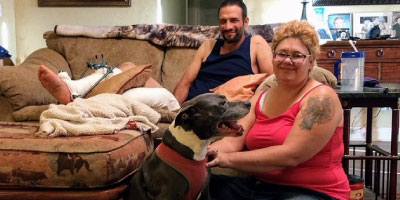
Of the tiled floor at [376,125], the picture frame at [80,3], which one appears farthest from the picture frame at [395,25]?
the picture frame at [80,3]

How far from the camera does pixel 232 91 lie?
2334 millimetres

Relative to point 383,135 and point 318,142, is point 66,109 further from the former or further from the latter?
point 383,135

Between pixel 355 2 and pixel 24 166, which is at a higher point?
pixel 355 2

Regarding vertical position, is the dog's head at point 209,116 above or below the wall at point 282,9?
below

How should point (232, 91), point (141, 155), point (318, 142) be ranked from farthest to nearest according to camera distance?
point (232, 91) < point (141, 155) < point (318, 142)

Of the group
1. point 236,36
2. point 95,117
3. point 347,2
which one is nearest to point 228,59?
point 236,36

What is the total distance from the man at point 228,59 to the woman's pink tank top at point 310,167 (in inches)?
46.6

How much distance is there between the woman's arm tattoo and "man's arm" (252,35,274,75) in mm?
1235

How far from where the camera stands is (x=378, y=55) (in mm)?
3549

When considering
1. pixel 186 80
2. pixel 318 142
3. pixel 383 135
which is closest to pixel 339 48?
pixel 383 135

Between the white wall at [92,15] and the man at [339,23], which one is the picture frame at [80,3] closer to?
the white wall at [92,15]

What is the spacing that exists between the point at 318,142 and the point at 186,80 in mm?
1549

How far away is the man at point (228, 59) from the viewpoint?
2.61 m

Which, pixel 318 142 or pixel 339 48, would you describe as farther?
pixel 339 48
